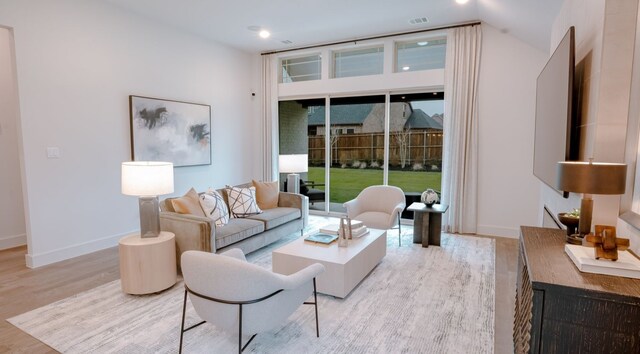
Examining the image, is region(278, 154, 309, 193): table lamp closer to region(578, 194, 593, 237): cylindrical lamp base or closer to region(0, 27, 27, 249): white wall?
region(0, 27, 27, 249): white wall

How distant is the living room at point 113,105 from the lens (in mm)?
3859

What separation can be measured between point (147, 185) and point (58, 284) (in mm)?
1561

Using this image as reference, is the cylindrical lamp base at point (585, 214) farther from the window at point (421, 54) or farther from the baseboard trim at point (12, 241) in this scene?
the baseboard trim at point (12, 241)

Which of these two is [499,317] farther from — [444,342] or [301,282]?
[301,282]

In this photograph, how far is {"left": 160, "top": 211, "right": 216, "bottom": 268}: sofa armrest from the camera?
3502 mm

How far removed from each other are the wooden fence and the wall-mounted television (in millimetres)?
2411

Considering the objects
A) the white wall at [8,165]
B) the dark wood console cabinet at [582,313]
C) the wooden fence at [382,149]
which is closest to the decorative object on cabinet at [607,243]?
A: the dark wood console cabinet at [582,313]

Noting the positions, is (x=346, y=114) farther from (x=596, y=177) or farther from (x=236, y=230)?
(x=596, y=177)

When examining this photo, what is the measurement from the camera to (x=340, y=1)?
4430 mm

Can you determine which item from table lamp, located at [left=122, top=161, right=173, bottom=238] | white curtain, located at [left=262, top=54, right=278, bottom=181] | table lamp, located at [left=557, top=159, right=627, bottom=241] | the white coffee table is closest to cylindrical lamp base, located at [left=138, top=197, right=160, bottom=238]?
table lamp, located at [left=122, top=161, right=173, bottom=238]

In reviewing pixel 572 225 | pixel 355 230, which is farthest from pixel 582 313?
pixel 355 230

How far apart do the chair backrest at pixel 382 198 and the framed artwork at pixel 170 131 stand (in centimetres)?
290

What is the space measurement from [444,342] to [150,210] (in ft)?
9.10

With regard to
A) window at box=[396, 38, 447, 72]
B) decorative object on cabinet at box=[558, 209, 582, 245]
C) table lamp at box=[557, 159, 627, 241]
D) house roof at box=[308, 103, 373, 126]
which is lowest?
decorative object on cabinet at box=[558, 209, 582, 245]
